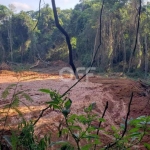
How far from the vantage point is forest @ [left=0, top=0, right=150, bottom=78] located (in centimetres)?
1912

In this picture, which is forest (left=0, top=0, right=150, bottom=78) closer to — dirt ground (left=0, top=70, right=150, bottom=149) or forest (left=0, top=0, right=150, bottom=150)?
forest (left=0, top=0, right=150, bottom=150)

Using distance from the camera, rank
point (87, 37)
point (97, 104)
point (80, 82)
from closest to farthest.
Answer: point (97, 104) < point (80, 82) < point (87, 37)

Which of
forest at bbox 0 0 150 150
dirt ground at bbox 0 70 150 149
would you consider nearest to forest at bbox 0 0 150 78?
forest at bbox 0 0 150 150

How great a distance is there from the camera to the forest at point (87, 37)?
19.1 meters

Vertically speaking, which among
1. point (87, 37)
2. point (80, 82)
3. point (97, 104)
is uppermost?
point (87, 37)

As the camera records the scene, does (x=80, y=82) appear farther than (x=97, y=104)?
Yes

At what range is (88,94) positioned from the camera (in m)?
8.67

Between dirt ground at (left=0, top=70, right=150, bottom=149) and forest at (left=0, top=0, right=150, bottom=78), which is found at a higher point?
forest at (left=0, top=0, right=150, bottom=78)

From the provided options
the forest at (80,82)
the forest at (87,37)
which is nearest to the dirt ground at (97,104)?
the forest at (80,82)

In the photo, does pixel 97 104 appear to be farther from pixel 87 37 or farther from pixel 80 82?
pixel 87 37

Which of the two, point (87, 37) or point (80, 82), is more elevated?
point (87, 37)

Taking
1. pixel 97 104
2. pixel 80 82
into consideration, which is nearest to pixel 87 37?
pixel 80 82

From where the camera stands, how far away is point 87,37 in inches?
922

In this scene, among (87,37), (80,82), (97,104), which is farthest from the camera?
(87,37)
